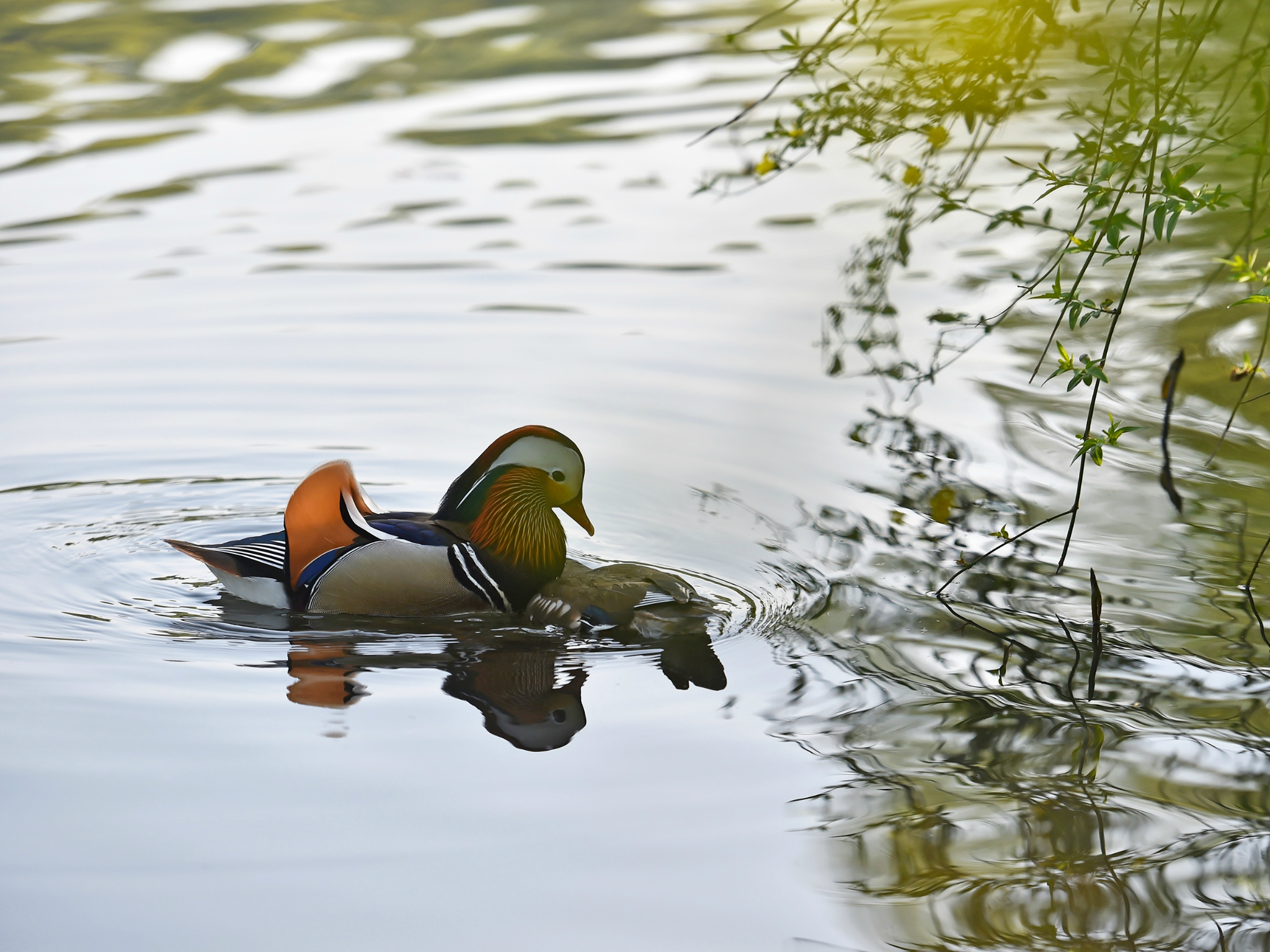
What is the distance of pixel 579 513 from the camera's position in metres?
5.99

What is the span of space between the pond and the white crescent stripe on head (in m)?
0.34

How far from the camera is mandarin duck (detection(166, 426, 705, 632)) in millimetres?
5570

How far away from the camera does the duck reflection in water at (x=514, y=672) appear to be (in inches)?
189

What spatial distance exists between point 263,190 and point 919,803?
873 cm

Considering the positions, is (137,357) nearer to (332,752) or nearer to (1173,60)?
(332,752)

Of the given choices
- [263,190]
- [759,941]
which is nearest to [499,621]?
[759,941]

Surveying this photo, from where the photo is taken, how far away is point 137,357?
333 inches

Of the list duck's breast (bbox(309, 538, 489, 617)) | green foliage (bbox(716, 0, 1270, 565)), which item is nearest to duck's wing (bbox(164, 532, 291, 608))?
duck's breast (bbox(309, 538, 489, 617))

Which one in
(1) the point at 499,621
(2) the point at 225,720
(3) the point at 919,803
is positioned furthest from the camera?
(1) the point at 499,621

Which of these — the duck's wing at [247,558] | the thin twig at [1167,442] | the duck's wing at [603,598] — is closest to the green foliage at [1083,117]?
the thin twig at [1167,442]

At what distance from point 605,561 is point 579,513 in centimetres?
31

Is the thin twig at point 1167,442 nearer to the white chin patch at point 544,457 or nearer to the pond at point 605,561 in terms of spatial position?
the pond at point 605,561

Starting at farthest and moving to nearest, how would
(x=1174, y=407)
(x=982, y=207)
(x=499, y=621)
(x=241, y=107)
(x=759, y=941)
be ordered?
(x=241, y=107) < (x=982, y=207) < (x=1174, y=407) < (x=499, y=621) < (x=759, y=941)

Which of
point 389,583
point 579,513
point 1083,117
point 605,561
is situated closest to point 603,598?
point 579,513
